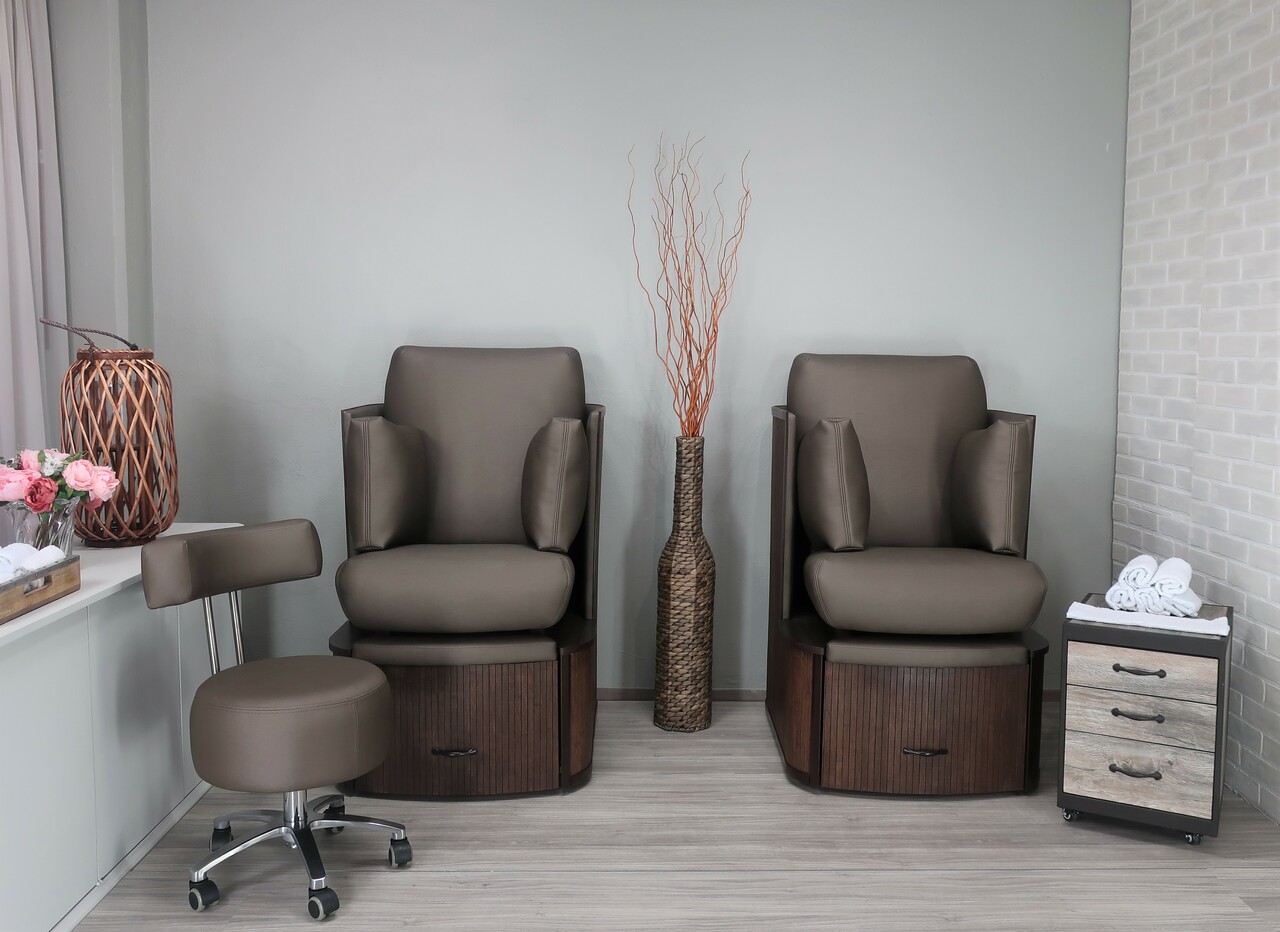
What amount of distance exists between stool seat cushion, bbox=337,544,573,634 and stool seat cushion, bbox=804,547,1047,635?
713mm

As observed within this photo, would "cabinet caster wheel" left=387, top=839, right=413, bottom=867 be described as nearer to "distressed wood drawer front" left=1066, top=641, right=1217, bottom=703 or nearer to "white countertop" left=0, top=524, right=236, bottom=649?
"white countertop" left=0, top=524, right=236, bottom=649

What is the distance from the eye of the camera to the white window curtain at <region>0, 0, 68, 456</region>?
8.96ft

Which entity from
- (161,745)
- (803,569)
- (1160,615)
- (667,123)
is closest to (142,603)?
(161,745)

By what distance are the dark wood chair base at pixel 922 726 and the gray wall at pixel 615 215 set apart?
844 mm

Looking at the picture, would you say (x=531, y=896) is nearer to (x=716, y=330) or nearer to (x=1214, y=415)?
(x=716, y=330)

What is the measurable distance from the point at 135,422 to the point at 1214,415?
2921 mm

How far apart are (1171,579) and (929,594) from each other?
58 cm

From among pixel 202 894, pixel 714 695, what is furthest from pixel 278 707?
pixel 714 695

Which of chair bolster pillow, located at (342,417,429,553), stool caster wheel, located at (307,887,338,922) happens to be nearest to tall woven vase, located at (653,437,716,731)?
chair bolster pillow, located at (342,417,429,553)

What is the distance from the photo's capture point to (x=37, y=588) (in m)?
2.01

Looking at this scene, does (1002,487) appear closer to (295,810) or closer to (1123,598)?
(1123,598)

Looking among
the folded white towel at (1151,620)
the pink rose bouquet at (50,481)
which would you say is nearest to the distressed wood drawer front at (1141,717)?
the folded white towel at (1151,620)

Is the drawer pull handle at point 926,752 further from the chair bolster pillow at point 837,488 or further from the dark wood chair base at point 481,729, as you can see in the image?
the dark wood chair base at point 481,729

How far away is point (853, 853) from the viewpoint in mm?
2461
